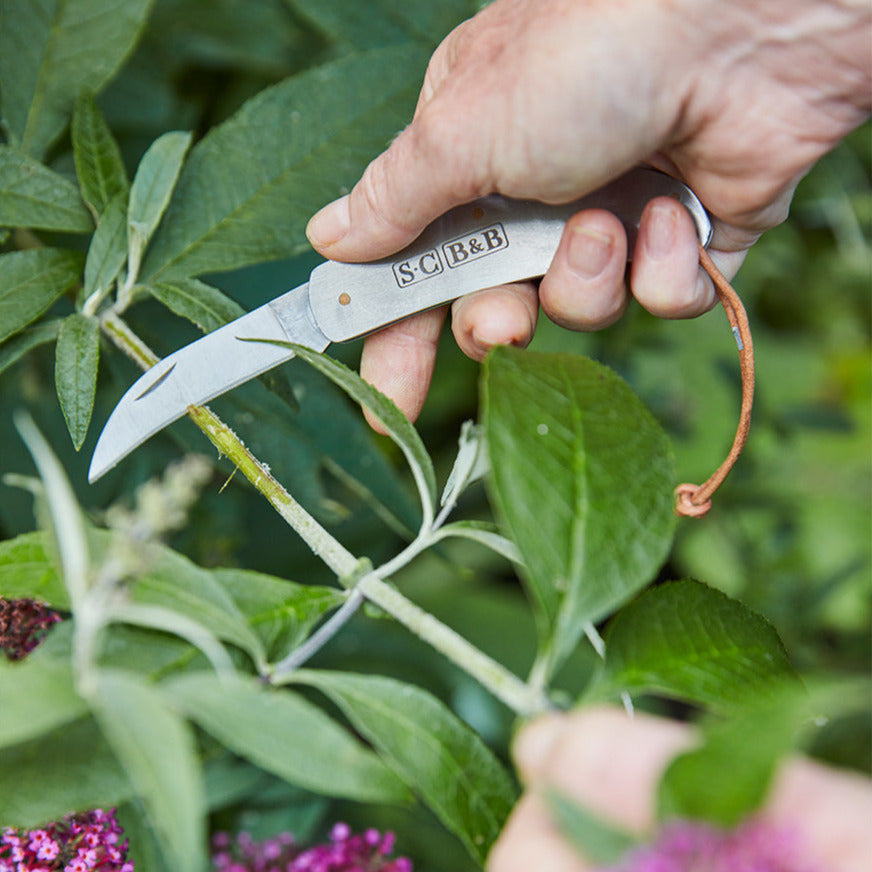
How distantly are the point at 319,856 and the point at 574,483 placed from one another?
49 centimetres

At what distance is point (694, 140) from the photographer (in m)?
0.82

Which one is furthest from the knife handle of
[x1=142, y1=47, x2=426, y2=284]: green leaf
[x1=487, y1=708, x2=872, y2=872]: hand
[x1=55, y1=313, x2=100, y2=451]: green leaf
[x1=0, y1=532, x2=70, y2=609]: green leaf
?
[x1=487, y1=708, x2=872, y2=872]: hand

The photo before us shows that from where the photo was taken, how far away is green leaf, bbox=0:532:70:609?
22.2 inches

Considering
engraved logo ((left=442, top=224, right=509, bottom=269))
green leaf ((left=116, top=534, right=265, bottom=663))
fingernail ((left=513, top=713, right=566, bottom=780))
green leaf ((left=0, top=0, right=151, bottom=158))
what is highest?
green leaf ((left=0, top=0, right=151, bottom=158))

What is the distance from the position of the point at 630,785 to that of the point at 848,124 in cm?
69

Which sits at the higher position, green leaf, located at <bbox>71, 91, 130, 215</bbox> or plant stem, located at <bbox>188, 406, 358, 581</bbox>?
green leaf, located at <bbox>71, 91, 130, 215</bbox>

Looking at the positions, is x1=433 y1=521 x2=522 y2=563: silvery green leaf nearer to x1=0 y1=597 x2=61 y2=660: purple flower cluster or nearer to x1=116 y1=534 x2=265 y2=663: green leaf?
x1=116 y1=534 x2=265 y2=663: green leaf

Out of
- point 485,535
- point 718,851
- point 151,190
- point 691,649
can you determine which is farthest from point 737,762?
point 151,190

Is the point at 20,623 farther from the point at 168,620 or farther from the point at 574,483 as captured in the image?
the point at 574,483

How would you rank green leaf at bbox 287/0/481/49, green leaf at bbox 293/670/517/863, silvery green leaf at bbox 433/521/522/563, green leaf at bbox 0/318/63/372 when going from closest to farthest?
1. green leaf at bbox 293/670/517/863
2. silvery green leaf at bbox 433/521/522/563
3. green leaf at bbox 0/318/63/372
4. green leaf at bbox 287/0/481/49

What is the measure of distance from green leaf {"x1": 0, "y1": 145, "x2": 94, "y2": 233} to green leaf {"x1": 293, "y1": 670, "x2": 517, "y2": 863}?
0.51 m

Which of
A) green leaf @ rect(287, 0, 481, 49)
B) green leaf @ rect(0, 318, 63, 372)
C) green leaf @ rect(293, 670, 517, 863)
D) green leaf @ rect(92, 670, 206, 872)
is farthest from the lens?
green leaf @ rect(287, 0, 481, 49)

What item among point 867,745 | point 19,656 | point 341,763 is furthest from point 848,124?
point 19,656

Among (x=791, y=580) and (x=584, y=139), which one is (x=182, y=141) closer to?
(x=584, y=139)
